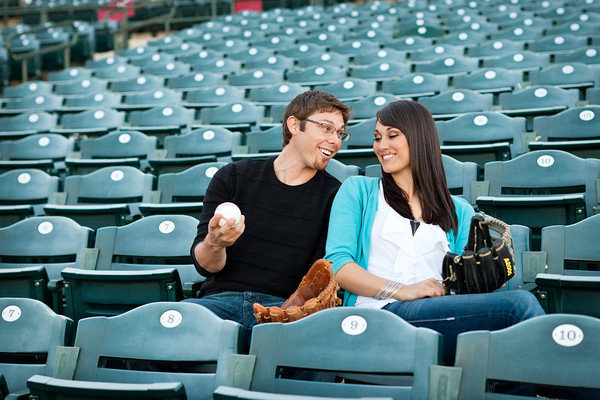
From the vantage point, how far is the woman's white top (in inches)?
97.7

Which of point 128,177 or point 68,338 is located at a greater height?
point 128,177

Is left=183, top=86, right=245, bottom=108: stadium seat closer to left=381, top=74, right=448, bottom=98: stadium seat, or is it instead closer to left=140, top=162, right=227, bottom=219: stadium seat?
left=381, top=74, right=448, bottom=98: stadium seat

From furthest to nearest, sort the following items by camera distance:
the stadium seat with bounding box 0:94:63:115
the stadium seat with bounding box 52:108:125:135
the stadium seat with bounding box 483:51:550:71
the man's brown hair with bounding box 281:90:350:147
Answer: the stadium seat with bounding box 0:94:63:115
the stadium seat with bounding box 483:51:550:71
the stadium seat with bounding box 52:108:125:135
the man's brown hair with bounding box 281:90:350:147

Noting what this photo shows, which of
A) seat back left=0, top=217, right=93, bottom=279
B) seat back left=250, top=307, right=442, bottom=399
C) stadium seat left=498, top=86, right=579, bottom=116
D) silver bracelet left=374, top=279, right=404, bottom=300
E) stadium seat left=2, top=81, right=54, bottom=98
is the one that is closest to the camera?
seat back left=250, top=307, right=442, bottom=399

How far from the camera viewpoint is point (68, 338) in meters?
2.24

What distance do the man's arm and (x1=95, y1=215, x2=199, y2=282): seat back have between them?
0.55 meters

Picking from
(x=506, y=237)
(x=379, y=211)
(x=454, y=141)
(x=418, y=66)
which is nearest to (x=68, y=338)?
(x=379, y=211)

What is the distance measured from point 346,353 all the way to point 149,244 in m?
1.55

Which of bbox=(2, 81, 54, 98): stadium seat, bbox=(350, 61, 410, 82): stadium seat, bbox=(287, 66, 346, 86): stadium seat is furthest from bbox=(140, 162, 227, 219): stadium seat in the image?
bbox=(2, 81, 54, 98): stadium seat

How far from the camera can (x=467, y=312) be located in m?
2.17

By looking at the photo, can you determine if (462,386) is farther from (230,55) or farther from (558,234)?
(230,55)

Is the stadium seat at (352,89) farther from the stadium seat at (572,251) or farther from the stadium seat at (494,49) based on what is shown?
the stadium seat at (572,251)

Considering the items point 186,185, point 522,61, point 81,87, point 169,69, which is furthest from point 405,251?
point 169,69

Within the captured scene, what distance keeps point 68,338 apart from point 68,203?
2071 mm
